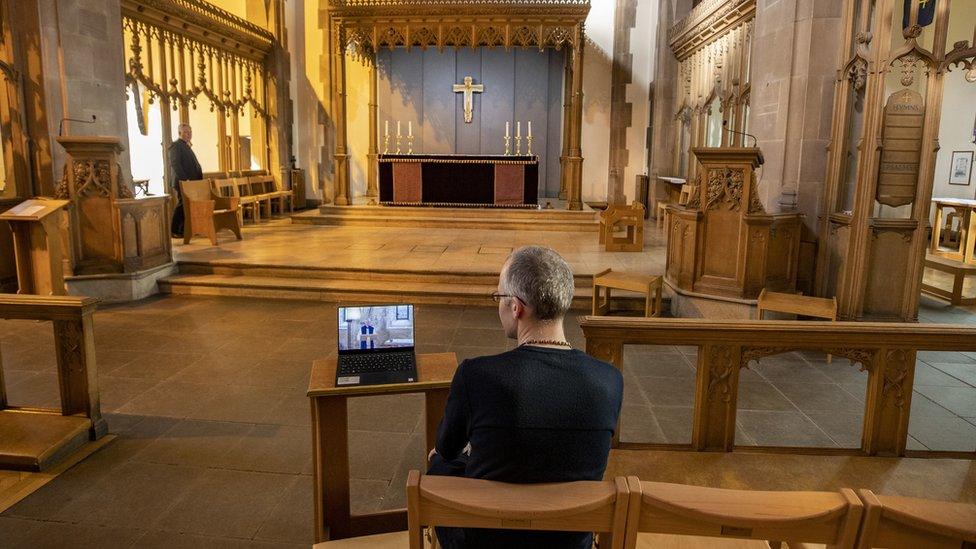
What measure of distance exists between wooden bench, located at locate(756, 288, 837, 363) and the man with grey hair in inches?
154

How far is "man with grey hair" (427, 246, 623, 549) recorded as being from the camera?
1.54 m

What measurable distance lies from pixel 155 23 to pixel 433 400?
9.50 metres

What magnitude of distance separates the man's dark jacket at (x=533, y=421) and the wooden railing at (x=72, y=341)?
2610mm

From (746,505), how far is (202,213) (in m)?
8.60

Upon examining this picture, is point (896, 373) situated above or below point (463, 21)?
below

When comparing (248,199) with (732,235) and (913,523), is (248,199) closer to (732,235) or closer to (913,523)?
(732,235)

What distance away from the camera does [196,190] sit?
8.77 m

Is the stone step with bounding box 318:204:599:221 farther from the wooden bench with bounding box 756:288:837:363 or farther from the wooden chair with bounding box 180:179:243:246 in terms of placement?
the wooden bench with bounding box 756:288:837:363

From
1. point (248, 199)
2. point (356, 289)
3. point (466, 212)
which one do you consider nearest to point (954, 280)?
point (356, 289)

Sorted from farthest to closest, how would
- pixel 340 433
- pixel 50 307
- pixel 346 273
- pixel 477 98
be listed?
pixel 477 98
pixel 346 273
pixel 50 307
pixel 340 433

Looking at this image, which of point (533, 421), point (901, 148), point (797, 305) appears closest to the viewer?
point (533, 421)

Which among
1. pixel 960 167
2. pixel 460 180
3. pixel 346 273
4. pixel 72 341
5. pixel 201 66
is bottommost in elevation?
pixel 346 273

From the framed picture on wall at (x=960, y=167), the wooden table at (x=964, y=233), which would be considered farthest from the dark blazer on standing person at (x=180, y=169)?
the framed picture on wall at (x=960, y=167)

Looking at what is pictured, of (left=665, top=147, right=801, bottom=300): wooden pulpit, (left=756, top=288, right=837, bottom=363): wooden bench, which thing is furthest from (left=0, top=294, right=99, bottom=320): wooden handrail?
(left=665, top=147, right=801, bottom=300): wooden pulpit
